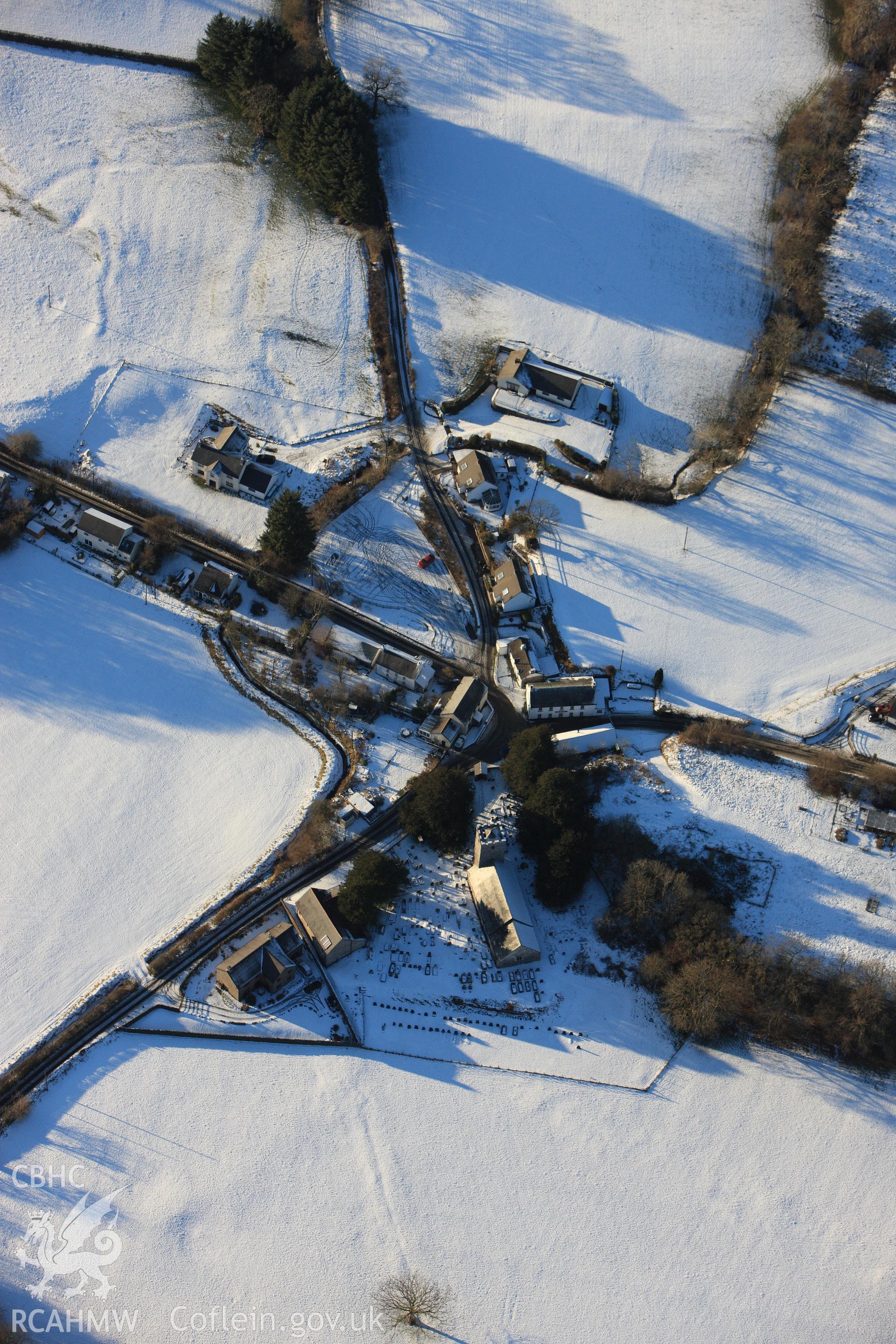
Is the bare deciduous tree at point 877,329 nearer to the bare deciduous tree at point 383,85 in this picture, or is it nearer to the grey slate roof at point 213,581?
the bare deciduous tree at point 383,85

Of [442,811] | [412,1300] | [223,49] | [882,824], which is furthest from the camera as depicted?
[223,49]

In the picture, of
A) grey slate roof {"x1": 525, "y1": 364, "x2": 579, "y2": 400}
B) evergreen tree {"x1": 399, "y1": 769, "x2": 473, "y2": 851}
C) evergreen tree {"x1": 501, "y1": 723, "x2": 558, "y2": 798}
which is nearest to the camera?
evergreen tree {"x1": 399, "y1": 769, "x2": 473, "y2": 851}

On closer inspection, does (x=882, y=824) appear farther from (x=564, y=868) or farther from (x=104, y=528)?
(x=104, y=528)

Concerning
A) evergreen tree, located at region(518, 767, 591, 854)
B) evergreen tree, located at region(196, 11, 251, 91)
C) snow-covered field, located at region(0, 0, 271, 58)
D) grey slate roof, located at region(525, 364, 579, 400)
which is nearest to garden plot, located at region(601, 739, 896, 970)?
evergreen tree, located at region(518, 767, 591, 854)

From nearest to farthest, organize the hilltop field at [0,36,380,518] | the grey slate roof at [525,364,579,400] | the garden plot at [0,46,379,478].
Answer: the grey slate roof at [525,364,579,400], the hilltop field at [0,36,380,518], the garden plot at [0,46,379,478]

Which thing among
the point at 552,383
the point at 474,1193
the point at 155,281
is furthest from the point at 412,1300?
the point at 155,281

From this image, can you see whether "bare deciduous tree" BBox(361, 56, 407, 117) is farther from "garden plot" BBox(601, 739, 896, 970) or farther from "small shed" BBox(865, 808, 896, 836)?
"small shed" BBox(865, 808, 896, 836)
